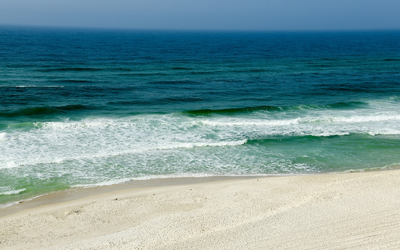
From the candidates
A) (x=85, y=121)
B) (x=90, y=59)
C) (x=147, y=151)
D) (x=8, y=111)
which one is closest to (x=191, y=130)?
(x=147, y=151)

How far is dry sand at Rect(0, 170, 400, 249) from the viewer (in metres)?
8.94

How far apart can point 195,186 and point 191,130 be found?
7331 millimetres

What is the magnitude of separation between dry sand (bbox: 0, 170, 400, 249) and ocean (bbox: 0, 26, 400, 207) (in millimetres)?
2016

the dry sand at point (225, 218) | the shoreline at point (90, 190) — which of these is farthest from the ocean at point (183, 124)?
the dry sand at point (225, 218)

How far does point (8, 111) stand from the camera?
76.2 feet

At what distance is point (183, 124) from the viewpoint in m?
21.5

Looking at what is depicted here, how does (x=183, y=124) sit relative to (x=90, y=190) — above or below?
above

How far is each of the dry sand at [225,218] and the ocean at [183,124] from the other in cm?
202

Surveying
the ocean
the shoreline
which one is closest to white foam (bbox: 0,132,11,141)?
the ocean

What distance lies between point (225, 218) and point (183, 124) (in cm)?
1171

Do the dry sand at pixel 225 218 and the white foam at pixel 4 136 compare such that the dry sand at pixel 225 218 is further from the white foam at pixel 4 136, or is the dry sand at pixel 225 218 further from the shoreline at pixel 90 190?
the white foam at pixel 4 136

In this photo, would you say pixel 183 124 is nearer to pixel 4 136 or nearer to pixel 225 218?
pixel 4 136

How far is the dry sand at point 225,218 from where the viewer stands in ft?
29.3

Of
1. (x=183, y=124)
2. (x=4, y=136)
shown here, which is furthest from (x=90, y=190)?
(x=183, y=124)
